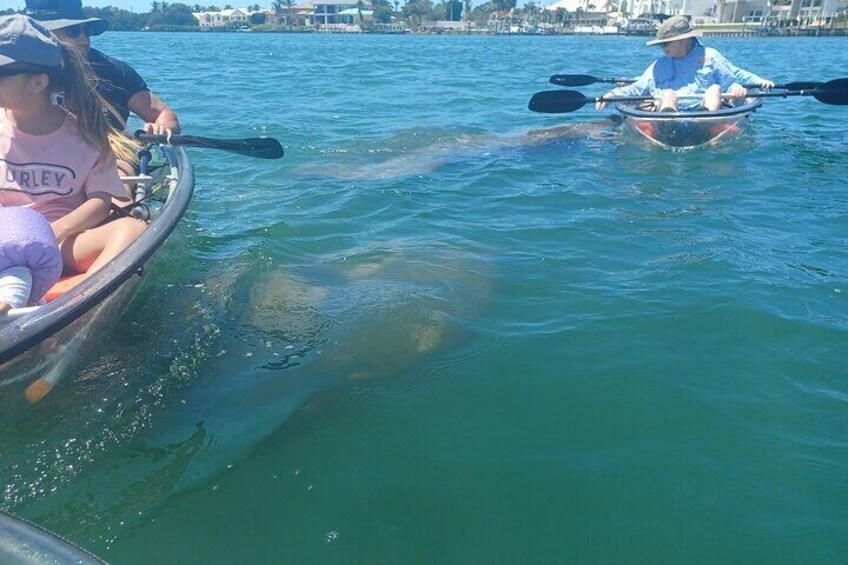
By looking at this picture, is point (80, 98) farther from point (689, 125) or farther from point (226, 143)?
point (689, 125)

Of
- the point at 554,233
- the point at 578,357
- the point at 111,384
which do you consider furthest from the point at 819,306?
the point at 111,384

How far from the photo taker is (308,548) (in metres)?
2.70

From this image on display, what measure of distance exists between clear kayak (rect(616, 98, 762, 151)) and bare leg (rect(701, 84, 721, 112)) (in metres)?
0.20

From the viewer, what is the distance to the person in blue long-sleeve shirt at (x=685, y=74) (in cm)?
919

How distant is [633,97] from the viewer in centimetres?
941

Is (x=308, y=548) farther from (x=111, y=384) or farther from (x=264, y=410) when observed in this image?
(x=111, y=384)

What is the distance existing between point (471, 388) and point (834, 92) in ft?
25.4

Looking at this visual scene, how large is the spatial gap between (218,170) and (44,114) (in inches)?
199

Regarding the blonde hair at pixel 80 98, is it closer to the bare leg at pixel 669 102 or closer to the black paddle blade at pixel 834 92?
the bare leg at pixel 669 102

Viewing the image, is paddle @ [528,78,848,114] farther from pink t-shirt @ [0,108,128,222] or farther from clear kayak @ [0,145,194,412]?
pink t-shirt @ [0,108,128,222]

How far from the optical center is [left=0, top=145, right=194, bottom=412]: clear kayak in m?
2.89

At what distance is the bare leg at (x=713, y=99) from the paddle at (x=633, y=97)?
1.37 ft

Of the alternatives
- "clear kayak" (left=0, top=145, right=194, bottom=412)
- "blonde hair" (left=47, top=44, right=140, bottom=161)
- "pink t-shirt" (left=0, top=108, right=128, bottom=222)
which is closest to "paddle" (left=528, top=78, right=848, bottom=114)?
"clear kayak" (left=0, top=145, right=194, bottom=412)

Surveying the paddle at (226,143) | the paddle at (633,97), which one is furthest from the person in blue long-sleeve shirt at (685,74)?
the paddle at (226,143)
